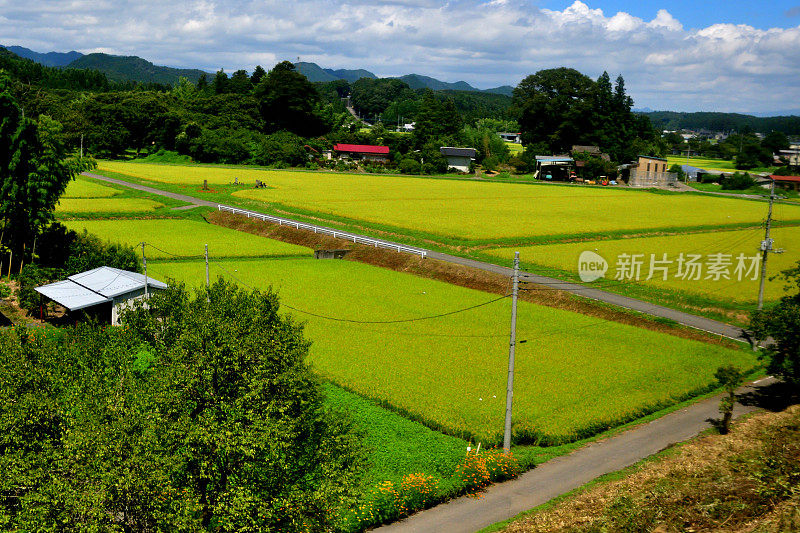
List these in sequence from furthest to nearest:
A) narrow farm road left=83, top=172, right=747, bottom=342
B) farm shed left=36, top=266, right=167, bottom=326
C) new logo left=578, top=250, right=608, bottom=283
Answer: new logo left=578, top=250, right=608, bottom=283, narrow farm road left=83, top=172, right=747, bottom=342, farm shed left=36, top=266, right=167, bottom=326

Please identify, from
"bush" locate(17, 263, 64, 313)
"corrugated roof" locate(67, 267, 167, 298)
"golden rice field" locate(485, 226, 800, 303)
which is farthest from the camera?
"golden rice field" locate(485, 226, 800, 303)

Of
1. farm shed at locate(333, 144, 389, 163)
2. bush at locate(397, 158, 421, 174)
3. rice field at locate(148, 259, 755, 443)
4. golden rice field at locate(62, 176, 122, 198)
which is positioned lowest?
rice field at locate(148, 259, 755, 443)

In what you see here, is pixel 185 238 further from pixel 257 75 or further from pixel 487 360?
pixel 257 75

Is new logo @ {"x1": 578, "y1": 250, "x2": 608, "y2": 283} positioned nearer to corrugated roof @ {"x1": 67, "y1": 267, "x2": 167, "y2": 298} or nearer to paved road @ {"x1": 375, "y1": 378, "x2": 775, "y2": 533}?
paved road @ {"x1": 375, "y1": 378, "x2": 775, "y2": 533}

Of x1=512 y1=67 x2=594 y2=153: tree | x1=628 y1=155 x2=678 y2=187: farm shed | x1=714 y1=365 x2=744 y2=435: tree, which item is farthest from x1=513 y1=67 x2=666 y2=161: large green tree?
x1=714 y1=365 x2=744 y2=435: tree

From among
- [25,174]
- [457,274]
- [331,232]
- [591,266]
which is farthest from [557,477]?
[331,232]

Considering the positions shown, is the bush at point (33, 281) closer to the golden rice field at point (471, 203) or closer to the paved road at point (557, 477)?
the paved road at point (557, 477)
